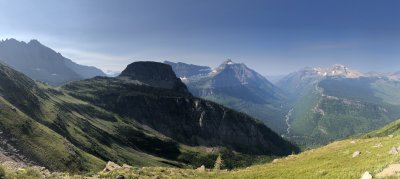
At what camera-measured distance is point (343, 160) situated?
158 feet

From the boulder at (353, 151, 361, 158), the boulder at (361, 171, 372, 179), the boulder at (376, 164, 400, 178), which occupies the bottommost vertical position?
the boulder at (353, 151, 361, 158)

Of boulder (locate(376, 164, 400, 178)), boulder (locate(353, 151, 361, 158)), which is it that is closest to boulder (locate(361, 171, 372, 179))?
boulder (locate(376, 164, 400, 178))

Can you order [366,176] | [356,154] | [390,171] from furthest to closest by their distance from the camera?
[356,154] → [366,176] → [390,171]

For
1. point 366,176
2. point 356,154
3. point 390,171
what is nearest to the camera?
point 390,171

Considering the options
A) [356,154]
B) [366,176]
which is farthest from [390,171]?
[356,154]

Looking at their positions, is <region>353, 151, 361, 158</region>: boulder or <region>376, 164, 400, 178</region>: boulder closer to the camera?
<region>376, 164, 400, 178</region>: boulder

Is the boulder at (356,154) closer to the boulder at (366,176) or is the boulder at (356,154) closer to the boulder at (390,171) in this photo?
the boulder at (390,171)

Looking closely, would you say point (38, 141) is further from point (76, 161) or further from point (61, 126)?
point (61, 126)

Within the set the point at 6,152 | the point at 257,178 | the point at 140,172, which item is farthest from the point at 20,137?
the point at 257,178

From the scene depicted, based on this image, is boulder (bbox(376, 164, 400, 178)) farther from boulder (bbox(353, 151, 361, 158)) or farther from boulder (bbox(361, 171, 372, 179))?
boulder (bbox(353, 151, 361, 158))

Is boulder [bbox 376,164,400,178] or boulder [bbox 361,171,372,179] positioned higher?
boulder [bbox 376,164,400,178]

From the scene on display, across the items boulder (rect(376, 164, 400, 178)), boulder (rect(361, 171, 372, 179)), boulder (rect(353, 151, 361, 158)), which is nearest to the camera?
boulder (rect(376, 164, 400, 178))

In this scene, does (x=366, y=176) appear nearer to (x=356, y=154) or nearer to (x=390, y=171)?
(x=390, y=171)

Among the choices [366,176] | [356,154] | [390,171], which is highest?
[390,171]
